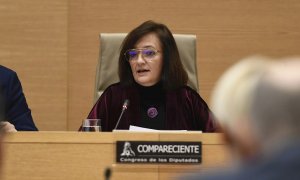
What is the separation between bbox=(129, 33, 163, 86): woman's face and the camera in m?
3.97

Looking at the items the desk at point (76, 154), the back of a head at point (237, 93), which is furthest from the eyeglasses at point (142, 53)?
the back of a head at point (237, 93)

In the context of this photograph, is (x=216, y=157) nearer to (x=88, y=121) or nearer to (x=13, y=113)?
(x=88, y=121)

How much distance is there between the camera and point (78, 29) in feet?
17.0

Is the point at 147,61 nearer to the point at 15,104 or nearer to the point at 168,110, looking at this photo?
the point at 168,110

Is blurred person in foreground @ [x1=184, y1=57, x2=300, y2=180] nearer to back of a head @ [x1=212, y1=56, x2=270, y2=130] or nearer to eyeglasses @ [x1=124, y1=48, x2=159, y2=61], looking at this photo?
back of a head @ [x1=212, y1=56, x2=270, y2=130]

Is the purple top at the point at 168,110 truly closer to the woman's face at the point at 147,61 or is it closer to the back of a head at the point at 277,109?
the woman's face at the point at 147,61

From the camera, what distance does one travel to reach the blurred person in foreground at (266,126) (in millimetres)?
890

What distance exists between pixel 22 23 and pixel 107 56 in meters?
1.24

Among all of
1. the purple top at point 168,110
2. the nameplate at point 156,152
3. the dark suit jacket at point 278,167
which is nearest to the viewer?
the dark suit jacket at point 278,167

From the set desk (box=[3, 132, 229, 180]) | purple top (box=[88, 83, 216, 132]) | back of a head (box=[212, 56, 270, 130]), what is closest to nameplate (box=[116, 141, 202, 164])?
desk (box=[3, 132, 229, 180])

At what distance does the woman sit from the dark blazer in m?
0.37

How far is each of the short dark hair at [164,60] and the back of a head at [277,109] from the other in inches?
122

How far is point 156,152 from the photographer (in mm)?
2654

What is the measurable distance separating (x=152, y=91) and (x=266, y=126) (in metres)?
3.12
